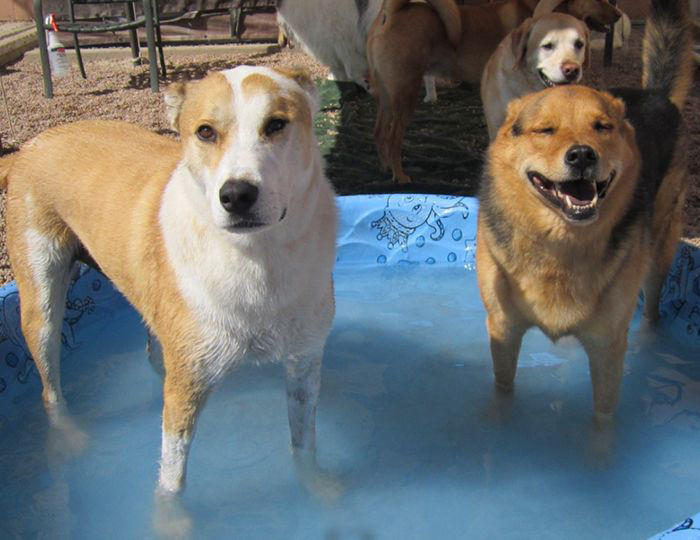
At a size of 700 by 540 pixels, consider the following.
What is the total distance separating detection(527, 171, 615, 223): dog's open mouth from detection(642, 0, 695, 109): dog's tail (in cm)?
144

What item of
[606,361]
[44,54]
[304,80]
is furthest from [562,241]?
[44,54]

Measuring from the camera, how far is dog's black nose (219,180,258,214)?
1.92 meters

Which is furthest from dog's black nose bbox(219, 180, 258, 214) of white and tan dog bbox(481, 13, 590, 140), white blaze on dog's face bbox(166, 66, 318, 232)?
white and tan dog bbox(481, 13, 590, 140)

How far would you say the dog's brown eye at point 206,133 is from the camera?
6.79 feet

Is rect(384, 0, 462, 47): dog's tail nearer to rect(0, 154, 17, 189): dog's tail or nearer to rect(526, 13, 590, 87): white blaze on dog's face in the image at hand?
rect(526, 13, 590, 87): white blaze on dog's face

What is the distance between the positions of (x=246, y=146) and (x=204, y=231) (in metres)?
0.35

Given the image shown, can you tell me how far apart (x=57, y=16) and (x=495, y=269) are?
30.9 feet

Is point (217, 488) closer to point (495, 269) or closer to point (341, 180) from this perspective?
point (495, 269)

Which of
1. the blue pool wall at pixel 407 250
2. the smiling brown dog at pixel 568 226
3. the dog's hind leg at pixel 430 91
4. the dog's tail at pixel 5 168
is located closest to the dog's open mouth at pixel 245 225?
the smiling brown dog at pixel 568 226

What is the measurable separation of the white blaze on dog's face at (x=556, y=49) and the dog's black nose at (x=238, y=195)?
11.8ft

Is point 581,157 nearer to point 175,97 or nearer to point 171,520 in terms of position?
point 175,97

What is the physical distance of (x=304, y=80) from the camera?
2346mm

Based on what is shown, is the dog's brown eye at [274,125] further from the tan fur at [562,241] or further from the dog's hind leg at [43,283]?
the dog's hind leg at [43,283]

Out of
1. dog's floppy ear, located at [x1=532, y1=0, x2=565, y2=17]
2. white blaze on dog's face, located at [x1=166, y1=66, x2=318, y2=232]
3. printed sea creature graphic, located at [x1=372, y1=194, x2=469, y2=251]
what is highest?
white blaze on dog's face, located at [x1=166, y1=66, x2=318, y2=232]
